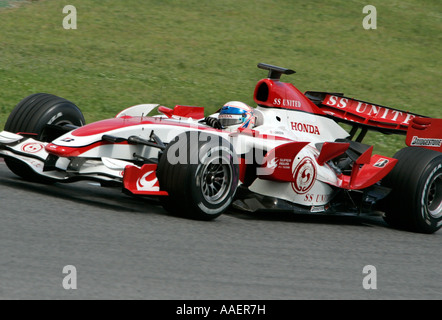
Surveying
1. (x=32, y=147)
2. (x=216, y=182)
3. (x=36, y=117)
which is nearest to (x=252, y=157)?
(x=216, y=182)

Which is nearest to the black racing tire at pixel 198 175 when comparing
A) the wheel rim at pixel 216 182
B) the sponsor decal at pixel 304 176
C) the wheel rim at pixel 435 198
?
the wheel rim at pixel 216 182

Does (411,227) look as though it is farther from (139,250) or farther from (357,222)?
(139,250)

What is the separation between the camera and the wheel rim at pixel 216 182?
245 inches

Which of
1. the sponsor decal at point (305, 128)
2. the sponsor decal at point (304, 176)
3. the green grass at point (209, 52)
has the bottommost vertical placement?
the sponsor decal at point (304, 176)

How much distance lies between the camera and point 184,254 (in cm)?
513

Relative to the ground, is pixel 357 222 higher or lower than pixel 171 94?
lower

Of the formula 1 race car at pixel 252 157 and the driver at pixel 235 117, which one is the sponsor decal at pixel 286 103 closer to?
the formula 1 race car at pixel 252 157

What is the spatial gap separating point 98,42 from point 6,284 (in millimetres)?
13207

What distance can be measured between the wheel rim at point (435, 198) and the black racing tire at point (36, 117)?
3.77 meters

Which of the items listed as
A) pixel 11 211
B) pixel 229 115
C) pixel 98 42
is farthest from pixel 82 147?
pixel 98 42

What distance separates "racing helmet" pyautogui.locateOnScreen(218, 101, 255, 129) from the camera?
711 centimetres

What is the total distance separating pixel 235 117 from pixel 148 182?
1377 millimetres

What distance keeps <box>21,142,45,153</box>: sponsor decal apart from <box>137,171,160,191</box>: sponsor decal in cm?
111

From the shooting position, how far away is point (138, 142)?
649 cm
